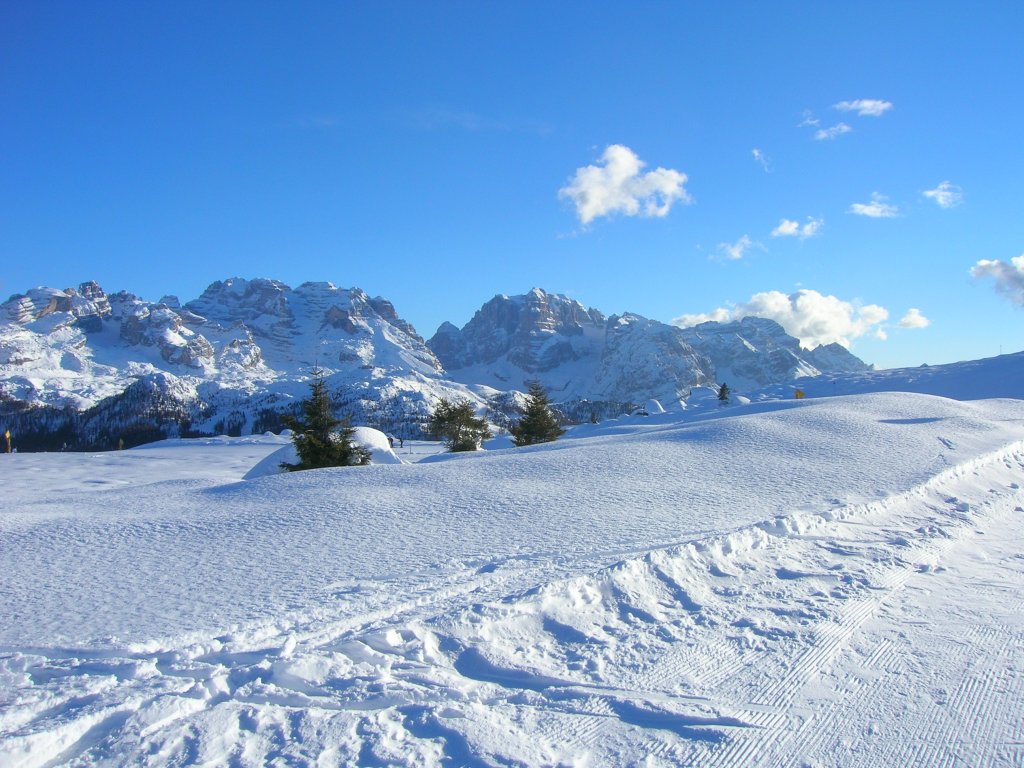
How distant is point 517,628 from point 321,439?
682 inches

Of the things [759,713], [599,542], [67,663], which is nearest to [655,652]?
[759,713]

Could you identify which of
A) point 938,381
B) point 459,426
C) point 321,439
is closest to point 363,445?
point 321,439

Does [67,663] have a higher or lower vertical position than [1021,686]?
higher

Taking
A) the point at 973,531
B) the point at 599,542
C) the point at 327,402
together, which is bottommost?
the point at 973,531

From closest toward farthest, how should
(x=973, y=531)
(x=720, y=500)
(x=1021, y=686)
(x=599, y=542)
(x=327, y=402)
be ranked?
(x=1021, y=686) < (x=599, y=542) < (x=973, y=531) < (x=720, y=500) < (x=327, y=402)

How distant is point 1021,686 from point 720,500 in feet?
18.8

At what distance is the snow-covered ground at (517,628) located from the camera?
3.73 meters

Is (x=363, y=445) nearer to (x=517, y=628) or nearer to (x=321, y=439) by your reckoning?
(x=321, y=439)

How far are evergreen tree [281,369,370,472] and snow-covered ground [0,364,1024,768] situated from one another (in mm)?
10184

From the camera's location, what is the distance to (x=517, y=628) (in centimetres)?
530

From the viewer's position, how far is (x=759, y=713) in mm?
→ 4117

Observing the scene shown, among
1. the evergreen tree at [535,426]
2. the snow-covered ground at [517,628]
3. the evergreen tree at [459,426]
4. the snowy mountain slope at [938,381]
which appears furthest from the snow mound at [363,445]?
the snowy mountain slope at [938,381]

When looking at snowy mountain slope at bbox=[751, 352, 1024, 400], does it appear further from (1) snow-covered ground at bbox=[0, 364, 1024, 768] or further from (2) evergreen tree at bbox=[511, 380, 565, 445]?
(1) snow-covered ground at bbox=[0, 364, 1024, 768]

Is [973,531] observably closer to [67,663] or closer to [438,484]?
[438,484]
